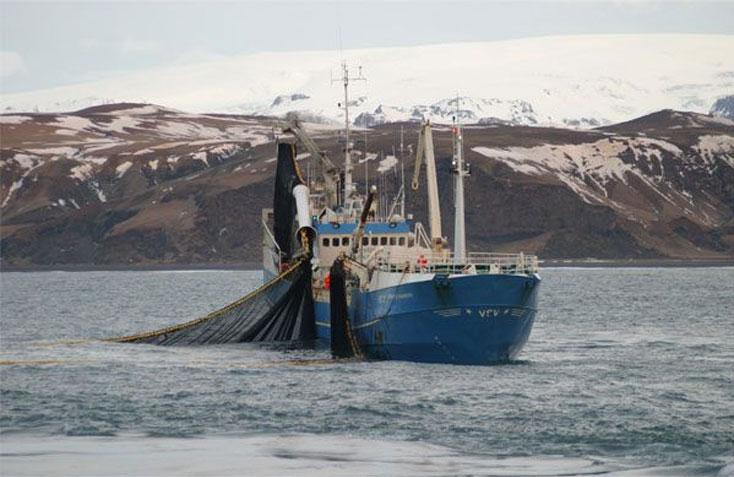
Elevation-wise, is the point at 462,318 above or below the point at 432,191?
below

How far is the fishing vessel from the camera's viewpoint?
73125 millimetres

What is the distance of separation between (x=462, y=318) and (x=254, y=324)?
77.0 ft

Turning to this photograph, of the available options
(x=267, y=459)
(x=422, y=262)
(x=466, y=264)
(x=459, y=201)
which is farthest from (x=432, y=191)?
(x=267, y=459)

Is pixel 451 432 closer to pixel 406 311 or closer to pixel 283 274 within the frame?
pixel 406 311

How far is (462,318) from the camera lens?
73.1 metres

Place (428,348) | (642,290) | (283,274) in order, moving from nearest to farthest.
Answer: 1. (428,348)
2. (283,274)
3. (642,290)

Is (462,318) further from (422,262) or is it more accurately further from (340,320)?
(340,320)

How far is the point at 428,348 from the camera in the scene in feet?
245

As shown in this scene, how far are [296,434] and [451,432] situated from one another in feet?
17.0

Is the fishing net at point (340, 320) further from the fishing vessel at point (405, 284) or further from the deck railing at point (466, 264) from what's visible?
the deck railing at point (466, 264)

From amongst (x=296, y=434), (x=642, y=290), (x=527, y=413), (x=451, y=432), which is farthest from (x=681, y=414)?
(x=642, y=290)

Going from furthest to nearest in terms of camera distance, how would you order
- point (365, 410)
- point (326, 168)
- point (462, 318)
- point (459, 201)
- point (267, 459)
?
point (326, 168), point (459, 201), point (462, 318), point (365, 410), point (267, 459)

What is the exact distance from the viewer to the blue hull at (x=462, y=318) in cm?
7269

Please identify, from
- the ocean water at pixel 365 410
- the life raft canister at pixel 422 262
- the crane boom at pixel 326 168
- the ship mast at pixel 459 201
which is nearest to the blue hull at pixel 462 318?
the ocean water at pixel 365 410
